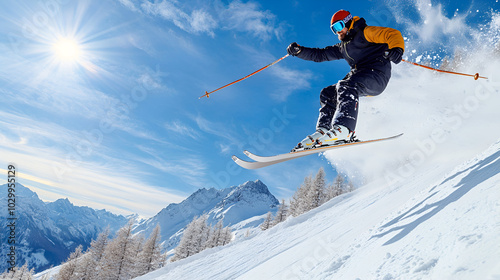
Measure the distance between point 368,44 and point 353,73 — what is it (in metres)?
0.56

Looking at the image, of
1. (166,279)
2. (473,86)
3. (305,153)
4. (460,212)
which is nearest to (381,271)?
Answer: (460,212)

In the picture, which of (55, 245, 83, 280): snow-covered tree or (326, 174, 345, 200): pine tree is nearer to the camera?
(55, 245, 83, 280): snow-covered tree

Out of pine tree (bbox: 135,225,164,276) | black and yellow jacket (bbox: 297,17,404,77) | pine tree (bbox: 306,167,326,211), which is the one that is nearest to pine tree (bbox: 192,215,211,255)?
pine tree (bbox: 135,225,164,276)

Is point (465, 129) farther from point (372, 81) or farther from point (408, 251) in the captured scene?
point (408, 251)

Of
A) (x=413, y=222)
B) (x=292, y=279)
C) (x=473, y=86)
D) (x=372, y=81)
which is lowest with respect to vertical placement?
(x=292, y=279)

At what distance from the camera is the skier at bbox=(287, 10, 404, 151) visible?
4.30m

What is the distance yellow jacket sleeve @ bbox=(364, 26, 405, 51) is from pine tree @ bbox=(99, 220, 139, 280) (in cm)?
2789

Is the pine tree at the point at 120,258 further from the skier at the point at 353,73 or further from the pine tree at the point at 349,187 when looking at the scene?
the pine tree at the point at 349,187

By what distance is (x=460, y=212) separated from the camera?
2053mm

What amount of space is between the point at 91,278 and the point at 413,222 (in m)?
32.3

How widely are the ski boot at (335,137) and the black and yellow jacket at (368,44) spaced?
129 centimetres

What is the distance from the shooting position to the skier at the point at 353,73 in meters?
4.30

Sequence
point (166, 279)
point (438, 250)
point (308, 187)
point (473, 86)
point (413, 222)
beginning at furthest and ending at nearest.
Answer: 1. point (308, 187)
2. point (473, 86)
3. point (166, 279)
4. point (413, 222)
5. point (438, 250)

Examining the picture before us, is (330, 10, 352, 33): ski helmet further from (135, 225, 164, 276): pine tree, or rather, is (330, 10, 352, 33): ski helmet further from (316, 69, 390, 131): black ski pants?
(135, 225, 164, 276): pine tree
